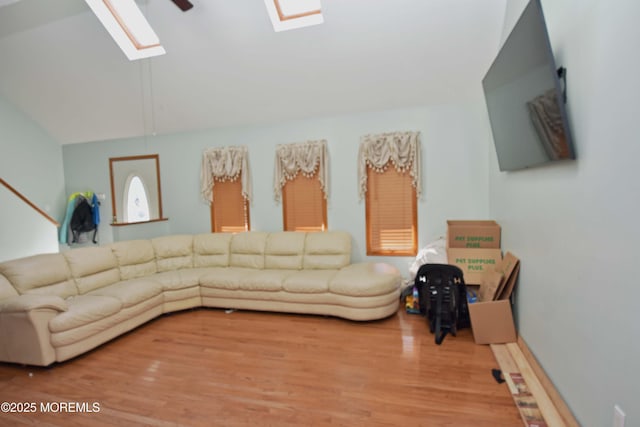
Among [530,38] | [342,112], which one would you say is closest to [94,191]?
[342,112]

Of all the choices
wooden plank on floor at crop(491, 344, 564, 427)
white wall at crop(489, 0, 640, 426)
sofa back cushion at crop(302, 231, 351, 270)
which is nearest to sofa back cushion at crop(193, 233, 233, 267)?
sofa back cushion at crop(302, 231, 351, 270)

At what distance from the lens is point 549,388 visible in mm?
2105

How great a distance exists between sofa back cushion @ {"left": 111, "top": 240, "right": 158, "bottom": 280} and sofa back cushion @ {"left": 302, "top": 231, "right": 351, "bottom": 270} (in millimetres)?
2192

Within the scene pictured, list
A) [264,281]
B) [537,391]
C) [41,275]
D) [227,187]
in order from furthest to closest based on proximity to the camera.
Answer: [227,187] → [264,281] → [41,275] → [537,391]

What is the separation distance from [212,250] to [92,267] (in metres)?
1.48

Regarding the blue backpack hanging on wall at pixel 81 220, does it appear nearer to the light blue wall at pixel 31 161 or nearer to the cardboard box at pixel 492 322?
the light blue wall at pixel 31 161

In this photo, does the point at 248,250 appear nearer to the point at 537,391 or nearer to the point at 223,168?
the point at 223,168

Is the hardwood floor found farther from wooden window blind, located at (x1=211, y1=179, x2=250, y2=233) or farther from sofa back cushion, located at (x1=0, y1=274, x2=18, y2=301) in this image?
wooden window blind, located at (x1=211, y1=179, x2=250, y2=233)

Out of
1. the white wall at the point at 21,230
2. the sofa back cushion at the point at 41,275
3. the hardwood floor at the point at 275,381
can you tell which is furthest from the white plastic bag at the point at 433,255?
the white wall at the point at 21,230

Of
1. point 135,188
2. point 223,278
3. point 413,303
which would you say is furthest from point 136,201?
point 413,303

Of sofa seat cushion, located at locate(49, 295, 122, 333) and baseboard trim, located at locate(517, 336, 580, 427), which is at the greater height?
sofa seat cushion, located at locate(49, 295, 122, 333)

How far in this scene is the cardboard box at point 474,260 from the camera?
3419 mm

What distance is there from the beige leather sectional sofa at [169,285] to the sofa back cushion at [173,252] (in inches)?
0.5

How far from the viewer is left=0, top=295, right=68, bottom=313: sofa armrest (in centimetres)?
271
